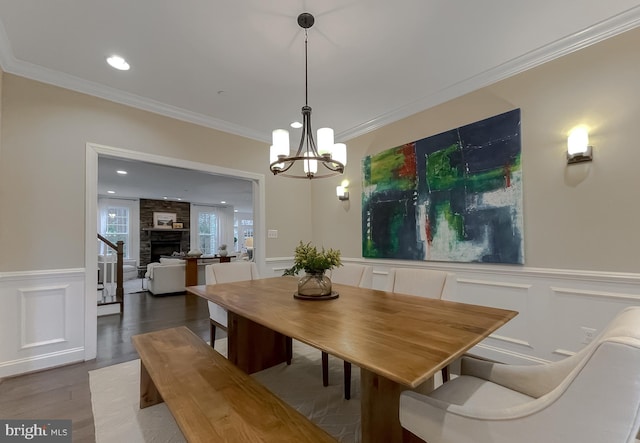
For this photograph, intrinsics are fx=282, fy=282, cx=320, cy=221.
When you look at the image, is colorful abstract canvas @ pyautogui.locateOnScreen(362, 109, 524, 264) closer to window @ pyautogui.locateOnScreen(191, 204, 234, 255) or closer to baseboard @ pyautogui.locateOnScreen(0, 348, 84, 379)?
baseboard @ pyautogui.locateOnScreen(0, 348, 84, 379)

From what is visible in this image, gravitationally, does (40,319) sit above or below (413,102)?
below

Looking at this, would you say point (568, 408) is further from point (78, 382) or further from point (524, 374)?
point (78, 382)

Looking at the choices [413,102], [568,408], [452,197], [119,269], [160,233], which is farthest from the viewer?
[160,233]

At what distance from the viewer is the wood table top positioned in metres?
0.95

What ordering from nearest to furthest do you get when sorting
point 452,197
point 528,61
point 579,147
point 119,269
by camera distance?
point 579,147 < point 528,61 < point 452,197 < point 119,269

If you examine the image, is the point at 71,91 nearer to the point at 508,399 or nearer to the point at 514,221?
the point at 508,399

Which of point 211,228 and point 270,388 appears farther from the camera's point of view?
point 211,228

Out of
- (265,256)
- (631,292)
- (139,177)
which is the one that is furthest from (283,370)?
(139,177)

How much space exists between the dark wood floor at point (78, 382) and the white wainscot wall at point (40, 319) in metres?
0.13

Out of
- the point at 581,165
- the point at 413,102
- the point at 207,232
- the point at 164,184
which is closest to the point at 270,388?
the point at 581,165

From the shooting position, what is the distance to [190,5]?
1.86 m

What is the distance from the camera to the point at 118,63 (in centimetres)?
247

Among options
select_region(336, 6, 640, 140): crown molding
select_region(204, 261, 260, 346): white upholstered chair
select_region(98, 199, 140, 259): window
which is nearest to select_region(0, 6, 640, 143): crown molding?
select_region(336, 6, 640, 140): crown molding

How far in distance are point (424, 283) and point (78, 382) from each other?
9.64 ft
